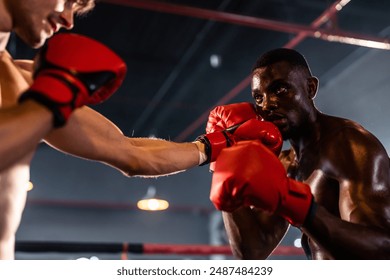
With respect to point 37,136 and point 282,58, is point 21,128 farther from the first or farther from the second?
point 282,58

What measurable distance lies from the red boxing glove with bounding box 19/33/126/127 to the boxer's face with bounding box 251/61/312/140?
734 mm

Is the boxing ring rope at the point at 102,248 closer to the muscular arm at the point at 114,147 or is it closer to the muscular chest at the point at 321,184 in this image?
the muscular arm at the point at 114,147

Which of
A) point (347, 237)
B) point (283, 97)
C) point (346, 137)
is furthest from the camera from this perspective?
point (283, 97)

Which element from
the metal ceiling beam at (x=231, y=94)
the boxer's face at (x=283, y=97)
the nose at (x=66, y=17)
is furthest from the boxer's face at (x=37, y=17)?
the metal ceiling beam at (x=231, y=94)

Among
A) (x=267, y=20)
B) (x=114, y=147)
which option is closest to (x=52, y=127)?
(x=114, y=147)

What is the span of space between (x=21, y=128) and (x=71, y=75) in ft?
0.51

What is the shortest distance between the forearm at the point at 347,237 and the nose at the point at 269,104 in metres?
0.47

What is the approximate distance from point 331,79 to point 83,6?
206 inches

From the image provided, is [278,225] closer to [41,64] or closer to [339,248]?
[339,248]

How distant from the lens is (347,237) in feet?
4.59

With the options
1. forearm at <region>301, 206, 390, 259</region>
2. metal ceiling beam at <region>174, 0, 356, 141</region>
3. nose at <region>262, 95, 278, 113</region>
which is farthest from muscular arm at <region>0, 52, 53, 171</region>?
metal ceiling beam at <region>174, 0, 356, 141</region>

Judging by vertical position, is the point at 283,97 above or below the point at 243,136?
above
